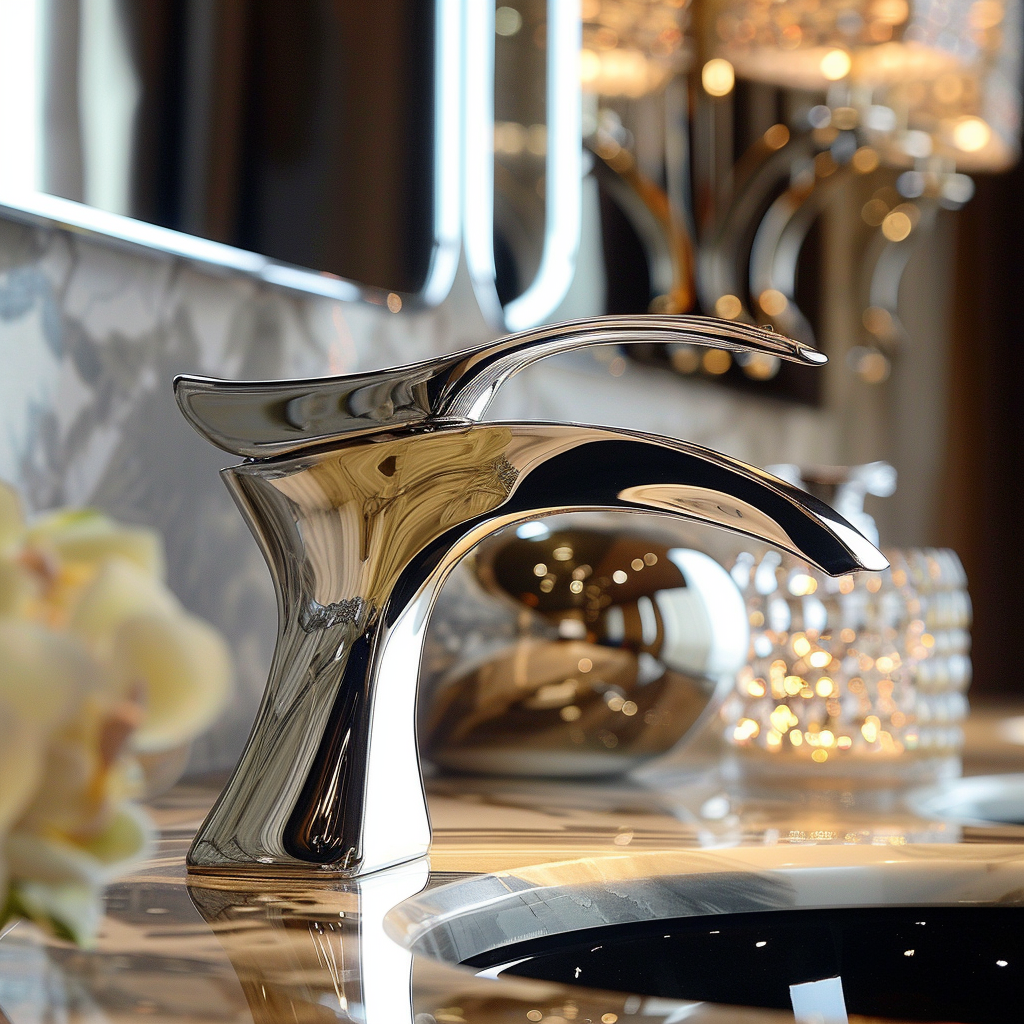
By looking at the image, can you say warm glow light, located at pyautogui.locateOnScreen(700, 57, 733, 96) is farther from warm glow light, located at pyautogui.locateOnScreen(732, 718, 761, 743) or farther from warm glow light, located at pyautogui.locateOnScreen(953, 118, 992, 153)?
warm glow light, located at pyautogui.locateOnScreen(732, 718, 761, 743)

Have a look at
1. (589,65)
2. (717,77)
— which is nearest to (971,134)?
(717,77)

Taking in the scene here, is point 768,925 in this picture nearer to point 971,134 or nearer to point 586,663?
point 586,663

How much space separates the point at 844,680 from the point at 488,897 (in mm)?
300

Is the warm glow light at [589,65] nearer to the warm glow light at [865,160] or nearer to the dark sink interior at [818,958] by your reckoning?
the warm glow light at [865,160]

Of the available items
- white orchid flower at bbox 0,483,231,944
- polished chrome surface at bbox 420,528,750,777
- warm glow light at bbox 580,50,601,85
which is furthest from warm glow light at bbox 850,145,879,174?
white orchid flower at bbox 0,483,231,944

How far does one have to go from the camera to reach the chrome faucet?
0.38 metres

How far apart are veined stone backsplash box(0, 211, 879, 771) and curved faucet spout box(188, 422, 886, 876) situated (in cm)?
14

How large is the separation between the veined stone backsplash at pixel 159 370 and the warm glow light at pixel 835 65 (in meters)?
0.35

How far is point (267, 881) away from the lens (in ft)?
1.25

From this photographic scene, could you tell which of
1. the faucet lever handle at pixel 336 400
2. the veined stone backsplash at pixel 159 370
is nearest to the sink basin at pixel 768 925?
the faucet lever handle at pixel 336 400

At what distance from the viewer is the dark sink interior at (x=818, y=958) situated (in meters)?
0.39

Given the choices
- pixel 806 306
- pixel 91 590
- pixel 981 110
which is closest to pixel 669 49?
pixel 981 110

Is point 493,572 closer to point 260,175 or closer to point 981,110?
point 260,175

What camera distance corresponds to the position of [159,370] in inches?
22.6
